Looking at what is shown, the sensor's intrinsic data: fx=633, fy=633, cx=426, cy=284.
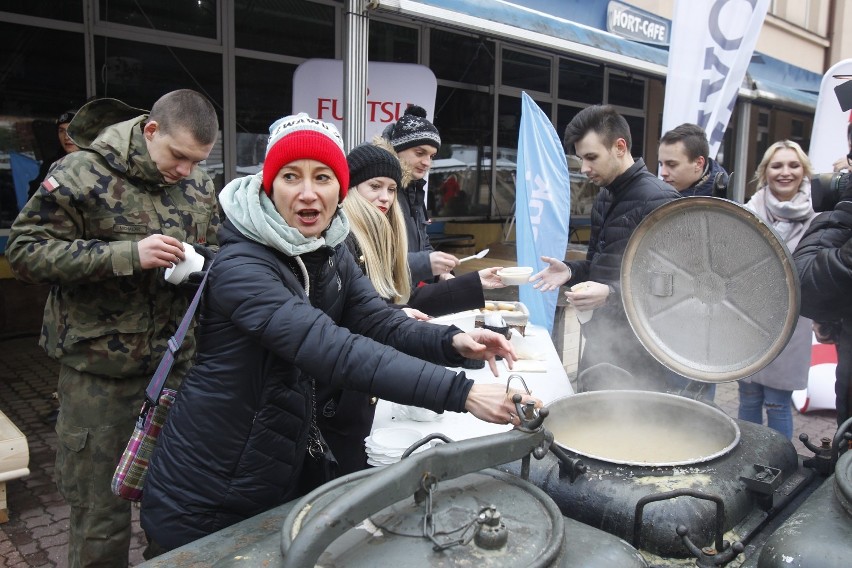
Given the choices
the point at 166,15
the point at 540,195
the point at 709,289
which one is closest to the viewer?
the point at 709,289

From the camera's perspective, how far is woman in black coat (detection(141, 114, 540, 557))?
1.49m

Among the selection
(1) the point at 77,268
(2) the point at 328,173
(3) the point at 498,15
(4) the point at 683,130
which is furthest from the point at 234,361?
(3) the point at 498,15

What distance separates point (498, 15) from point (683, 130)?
195 centimetres

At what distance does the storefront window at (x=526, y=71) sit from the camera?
10078mm

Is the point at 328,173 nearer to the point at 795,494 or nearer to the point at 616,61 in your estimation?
the point at 795,494

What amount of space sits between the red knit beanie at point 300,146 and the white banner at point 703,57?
4.60 metres

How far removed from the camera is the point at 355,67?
13.9 ft

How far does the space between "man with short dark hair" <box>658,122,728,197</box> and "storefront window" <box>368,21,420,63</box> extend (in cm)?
517

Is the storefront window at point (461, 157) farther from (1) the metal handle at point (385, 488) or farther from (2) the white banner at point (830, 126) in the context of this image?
(1) the metal handle at point (385, 488)

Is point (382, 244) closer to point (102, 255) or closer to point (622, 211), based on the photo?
point (102, 255)

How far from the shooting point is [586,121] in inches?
124

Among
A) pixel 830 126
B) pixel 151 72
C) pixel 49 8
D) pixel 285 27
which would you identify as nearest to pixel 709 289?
pixel 830 126

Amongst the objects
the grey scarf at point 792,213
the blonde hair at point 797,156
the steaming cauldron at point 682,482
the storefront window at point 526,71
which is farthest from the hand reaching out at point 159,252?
the storefront window at point 526,71

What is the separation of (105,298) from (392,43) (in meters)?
7.03
